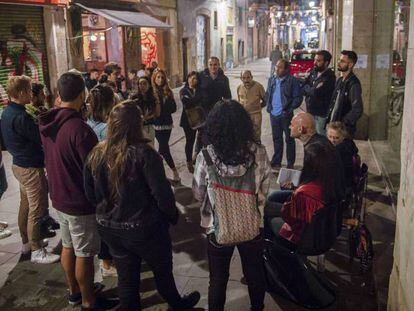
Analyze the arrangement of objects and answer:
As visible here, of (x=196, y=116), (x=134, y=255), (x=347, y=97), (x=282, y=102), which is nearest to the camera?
(x=134, y=255)

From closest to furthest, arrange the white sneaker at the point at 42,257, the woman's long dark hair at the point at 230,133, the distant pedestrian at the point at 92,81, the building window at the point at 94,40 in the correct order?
the woman's long dark hair at the point at 230,133 < the white sneaker at the point at 42,257 < the distant pedestrian at the point at 92,81 < the building window at the point at 94,40

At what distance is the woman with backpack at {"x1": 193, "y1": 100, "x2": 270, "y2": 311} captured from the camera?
3.05 meters

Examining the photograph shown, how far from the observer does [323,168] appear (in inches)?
141

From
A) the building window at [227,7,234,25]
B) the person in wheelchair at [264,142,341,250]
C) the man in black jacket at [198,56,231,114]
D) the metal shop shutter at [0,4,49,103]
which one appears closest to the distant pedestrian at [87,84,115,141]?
the person in wheelchair at [264,142,341,250]

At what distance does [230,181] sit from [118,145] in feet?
2.60

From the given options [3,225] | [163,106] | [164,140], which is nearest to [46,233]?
[3,225]

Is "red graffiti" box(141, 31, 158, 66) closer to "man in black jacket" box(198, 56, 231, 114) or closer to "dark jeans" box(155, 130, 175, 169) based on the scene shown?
"man in black jacket" box(198, 56, 231, 114)

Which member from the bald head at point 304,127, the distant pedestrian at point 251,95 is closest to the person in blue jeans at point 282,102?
the distant pedestrian at point 251,95

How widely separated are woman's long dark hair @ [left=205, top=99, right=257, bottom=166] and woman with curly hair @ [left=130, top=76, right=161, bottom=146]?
328 cm

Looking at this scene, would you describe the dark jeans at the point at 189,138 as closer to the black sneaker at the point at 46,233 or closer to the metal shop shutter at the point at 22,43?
the black sneaker at the point at 46,233

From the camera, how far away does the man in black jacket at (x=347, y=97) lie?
6.16 meters

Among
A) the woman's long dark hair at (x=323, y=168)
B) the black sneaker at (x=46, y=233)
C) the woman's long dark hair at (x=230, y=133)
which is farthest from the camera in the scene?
the black sneaker at (x=46, y=233)

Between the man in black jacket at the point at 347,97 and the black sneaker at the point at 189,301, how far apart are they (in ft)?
11.1

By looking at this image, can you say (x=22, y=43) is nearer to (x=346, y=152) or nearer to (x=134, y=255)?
(x=346, y=152)
